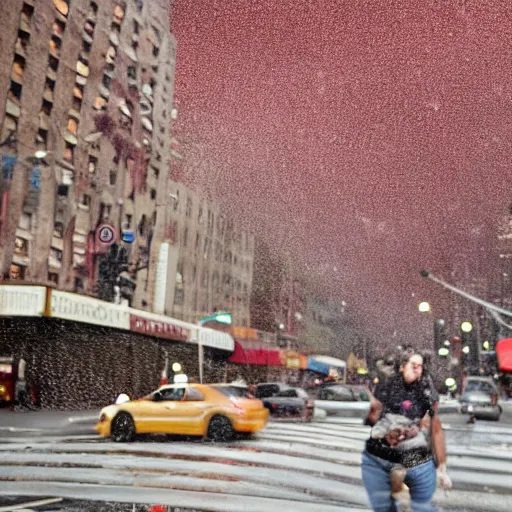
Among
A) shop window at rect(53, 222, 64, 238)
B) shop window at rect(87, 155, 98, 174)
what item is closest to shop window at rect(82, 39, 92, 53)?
shop window at rect(87, 155, 98, 174)

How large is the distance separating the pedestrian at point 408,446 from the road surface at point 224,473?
2.69 meters

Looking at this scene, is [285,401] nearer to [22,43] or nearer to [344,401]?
[344,401]

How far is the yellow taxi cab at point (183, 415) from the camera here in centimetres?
1382

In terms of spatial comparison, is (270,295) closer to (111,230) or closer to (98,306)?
(111,230)

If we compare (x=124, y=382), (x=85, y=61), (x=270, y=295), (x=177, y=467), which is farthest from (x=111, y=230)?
(x=270, y=295)

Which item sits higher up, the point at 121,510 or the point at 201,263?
the point at 201,263

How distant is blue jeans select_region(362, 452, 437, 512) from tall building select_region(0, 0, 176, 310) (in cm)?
2470

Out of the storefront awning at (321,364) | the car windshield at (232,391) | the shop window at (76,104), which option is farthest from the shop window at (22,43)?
the storefront awning at (321,364)

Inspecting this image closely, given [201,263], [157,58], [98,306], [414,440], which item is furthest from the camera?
[201,263]

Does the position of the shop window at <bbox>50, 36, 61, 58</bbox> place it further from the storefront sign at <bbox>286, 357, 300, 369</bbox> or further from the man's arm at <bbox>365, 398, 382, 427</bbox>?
the man's arm at <bbox>365, 398, 382, 427</bbox>

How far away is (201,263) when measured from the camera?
66062 mm

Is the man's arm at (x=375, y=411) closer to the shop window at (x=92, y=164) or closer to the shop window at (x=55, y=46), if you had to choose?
the shop window at (x=55, y=46)

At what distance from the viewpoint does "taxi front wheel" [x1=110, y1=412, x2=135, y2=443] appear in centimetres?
1377

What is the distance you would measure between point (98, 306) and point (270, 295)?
67188 millimetres
